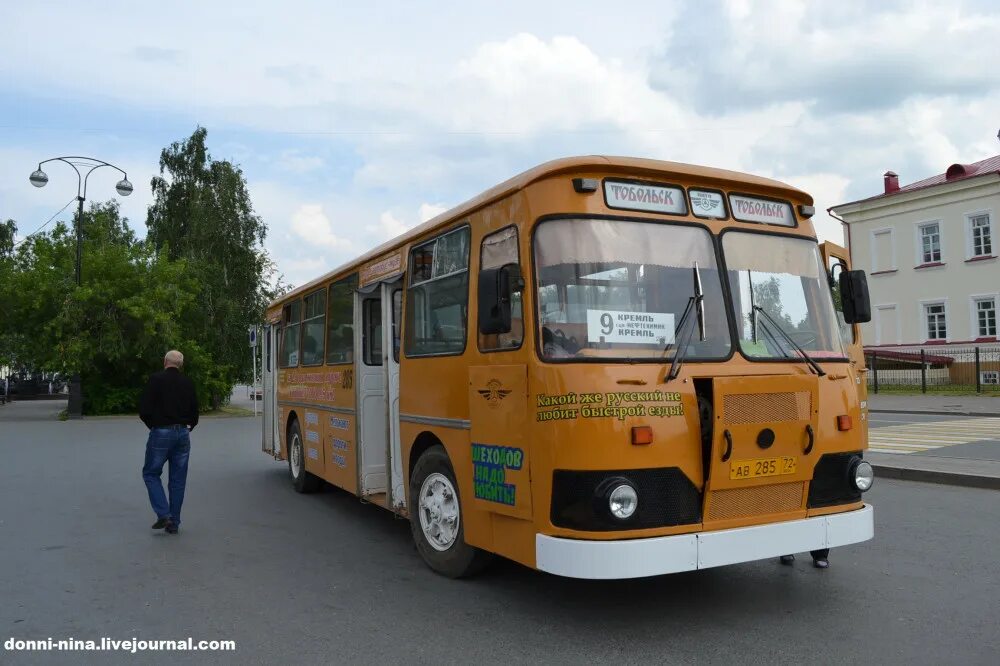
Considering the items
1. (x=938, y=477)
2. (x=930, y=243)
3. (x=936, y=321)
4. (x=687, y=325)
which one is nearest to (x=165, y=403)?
(x=687, y=325)

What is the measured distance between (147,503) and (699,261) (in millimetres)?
7600

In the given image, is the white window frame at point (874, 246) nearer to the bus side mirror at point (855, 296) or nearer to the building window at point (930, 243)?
the building window at point (930, 243)

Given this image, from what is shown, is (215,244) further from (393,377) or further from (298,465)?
(393,377)

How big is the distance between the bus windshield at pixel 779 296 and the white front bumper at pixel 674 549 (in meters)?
1.09

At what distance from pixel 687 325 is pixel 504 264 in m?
1.21

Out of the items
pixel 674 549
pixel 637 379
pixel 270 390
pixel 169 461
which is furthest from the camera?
pixel 270 390

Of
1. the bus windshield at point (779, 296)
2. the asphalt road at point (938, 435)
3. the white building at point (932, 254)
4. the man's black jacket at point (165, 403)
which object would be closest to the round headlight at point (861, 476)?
the bus windshield at point (779, 296)

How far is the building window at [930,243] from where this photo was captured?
4047 centimetres

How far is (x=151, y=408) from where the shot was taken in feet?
26.7

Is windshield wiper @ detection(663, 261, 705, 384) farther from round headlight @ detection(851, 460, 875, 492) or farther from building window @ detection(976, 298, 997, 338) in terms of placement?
building window @ detection(976, 298, 997, 338)

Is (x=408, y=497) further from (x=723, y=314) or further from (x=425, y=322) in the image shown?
(x=723, y=314)

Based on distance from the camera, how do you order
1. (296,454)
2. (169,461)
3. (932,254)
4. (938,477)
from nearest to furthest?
1. (169,461)
2. (938,477)
3. (296,454)
4. (932,254)

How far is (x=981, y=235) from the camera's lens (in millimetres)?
38781

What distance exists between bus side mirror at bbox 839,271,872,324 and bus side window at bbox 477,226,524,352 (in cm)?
261
